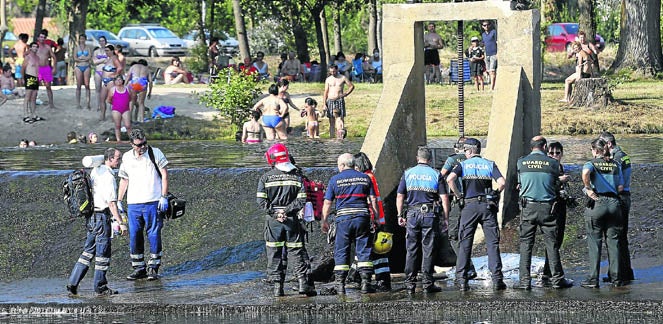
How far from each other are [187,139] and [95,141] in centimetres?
302

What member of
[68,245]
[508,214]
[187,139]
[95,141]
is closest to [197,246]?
[68,245]

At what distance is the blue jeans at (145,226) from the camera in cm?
1544

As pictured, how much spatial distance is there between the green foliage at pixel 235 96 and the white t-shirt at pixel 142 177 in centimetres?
1505

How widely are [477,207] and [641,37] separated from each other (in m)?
23.6

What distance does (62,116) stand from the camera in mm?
30969

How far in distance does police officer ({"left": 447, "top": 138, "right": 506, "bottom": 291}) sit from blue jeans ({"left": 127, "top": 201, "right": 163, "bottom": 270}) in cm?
342

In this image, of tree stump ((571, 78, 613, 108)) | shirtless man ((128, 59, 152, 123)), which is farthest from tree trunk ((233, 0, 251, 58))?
tree stump ((571, 78, 613, 108))

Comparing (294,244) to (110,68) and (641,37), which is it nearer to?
(110,68)

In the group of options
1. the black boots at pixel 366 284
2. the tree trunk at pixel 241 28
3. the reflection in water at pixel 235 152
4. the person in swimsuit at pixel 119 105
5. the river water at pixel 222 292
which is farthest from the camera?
the tree trunk at pixel 241 28

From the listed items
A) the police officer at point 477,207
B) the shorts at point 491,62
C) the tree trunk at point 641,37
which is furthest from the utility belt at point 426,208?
the tree trunk at point 641,37

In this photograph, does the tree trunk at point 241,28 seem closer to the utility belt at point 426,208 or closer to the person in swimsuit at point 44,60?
the person in swimsuit at point 44,60

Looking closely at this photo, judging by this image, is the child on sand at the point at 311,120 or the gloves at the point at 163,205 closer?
the gloves at the point at 163,205

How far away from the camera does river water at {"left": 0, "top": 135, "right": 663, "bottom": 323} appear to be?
13.2 m

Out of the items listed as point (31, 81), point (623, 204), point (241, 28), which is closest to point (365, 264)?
point (623, 204)
